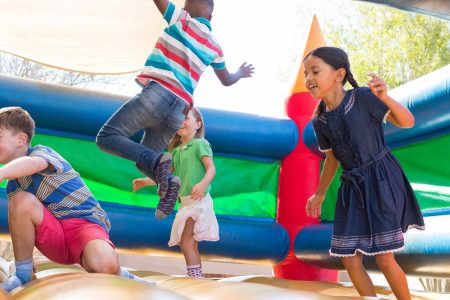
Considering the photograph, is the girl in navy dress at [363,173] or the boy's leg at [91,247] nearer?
the boy's leg at [91,247]

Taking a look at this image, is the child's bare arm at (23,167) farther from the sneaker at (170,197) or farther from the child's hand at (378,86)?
the child's hand at (378,86)

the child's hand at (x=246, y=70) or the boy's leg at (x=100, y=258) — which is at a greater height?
the child's hand at (x=246, y=70)

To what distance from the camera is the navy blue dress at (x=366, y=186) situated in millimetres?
1689

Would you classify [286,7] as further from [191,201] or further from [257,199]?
[191,201]

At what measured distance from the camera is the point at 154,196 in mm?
3025

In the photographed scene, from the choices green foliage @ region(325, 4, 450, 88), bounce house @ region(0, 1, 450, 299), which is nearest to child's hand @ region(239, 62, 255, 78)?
bounce house @ region(0, 1, 450, 299)

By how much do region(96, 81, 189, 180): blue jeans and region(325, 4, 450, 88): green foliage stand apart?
750cm

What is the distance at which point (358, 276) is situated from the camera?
5.75 ft

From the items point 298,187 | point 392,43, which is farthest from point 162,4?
point 392,43

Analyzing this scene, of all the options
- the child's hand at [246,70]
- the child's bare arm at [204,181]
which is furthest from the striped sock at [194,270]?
the child's hand at [246,70]

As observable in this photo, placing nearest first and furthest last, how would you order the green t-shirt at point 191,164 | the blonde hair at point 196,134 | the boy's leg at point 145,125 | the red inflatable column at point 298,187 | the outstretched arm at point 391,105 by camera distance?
the outstretched arm at point 391,105 < the boy's leg at point 145,125 < the green t-shirt at point 191,164 < the blonde hair at point 196,134 < the red inflatable column at point 298,187

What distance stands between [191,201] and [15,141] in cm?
107

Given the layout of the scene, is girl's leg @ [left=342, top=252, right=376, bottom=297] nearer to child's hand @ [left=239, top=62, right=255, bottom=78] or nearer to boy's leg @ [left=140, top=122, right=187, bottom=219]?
boy's leg @ [left=140, top=122, right=187, bottom=219]

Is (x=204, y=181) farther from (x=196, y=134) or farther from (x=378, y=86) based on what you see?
(x=378, y=86)
